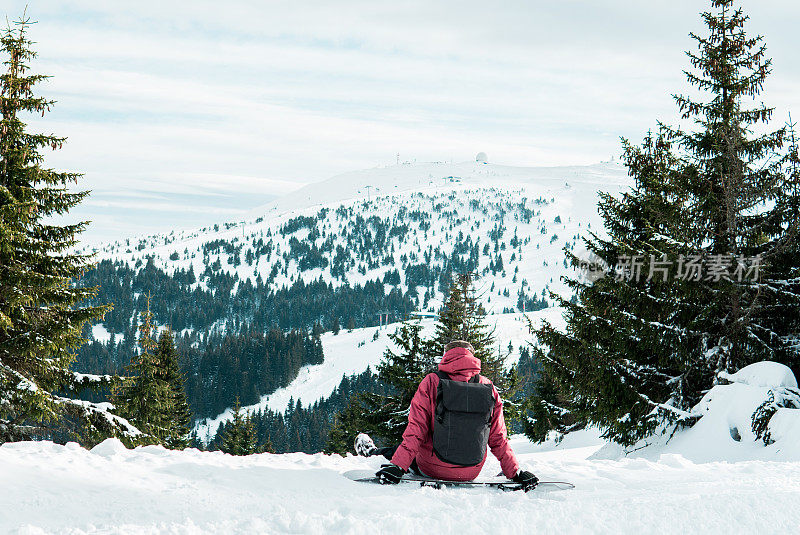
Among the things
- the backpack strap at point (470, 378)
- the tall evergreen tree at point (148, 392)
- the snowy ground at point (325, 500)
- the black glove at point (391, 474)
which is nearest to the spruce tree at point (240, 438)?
the tall evergreen tree at point (148, 392)

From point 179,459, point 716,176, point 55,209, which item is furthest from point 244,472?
point 716,176

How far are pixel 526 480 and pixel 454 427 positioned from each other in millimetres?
918

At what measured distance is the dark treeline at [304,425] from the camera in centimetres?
10400

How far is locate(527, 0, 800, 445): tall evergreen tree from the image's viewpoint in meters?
11.6

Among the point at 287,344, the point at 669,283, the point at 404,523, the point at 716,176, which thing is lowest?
the point at 287,344

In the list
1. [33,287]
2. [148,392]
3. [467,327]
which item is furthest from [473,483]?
[148,392]

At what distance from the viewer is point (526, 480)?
18.1 ft

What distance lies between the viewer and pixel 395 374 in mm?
21969

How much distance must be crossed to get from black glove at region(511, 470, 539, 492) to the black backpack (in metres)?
0.41

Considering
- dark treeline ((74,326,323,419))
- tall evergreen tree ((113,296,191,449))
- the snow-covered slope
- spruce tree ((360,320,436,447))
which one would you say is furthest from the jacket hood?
dark treeline ((74,326,323,419))

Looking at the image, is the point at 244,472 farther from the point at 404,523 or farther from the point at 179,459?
the point at 404,523

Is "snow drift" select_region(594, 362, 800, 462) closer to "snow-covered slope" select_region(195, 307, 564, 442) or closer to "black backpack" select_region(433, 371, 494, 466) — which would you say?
"black backpack" select_region(433, 371, 494, 466)

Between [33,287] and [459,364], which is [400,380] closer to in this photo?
[33,287]

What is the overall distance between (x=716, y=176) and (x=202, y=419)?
504 ft
